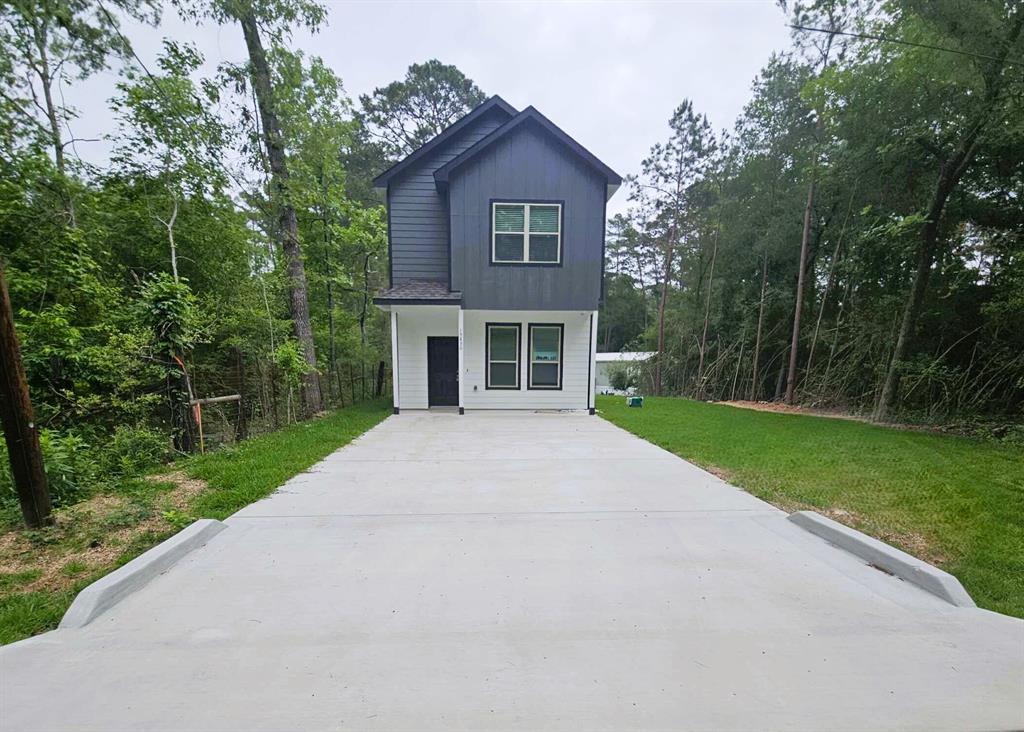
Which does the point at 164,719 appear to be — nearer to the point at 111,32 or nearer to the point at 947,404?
the point at 111,32

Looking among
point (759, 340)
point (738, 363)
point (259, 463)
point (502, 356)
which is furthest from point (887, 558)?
point (738, 363)

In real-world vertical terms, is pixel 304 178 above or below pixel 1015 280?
above

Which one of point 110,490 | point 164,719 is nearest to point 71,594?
point 164,719

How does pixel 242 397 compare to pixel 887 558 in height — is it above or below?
above

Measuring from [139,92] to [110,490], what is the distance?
689cm

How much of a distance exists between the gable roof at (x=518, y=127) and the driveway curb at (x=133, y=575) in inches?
315

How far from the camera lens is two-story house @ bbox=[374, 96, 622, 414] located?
9102mm

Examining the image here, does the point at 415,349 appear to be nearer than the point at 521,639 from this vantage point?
No

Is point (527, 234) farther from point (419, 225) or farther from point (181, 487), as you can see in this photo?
point (181, 487)

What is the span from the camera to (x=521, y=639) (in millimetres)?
2025

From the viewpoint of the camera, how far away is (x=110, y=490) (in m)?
4.07

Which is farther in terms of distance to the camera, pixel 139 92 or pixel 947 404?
pixel 947 404

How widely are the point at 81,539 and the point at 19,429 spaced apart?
3.06 feet

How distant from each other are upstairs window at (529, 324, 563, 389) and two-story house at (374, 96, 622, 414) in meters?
0.02
